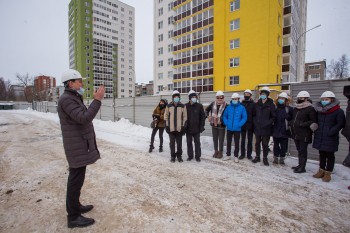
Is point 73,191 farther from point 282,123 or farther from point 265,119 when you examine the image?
point 282,123

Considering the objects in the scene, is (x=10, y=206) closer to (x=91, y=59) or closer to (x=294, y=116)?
(x=294, y=116)

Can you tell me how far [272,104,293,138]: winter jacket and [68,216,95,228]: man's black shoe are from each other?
5.30 meters

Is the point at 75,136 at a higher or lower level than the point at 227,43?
lower

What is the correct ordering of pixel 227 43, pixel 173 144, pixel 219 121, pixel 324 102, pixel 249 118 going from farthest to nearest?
pixel 227 43 → pixel 219 121 → pixel 249 118 → pixel 173 144 → pixel 324 102

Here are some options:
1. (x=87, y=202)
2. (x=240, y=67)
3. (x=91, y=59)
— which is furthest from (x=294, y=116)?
(x=91, y=59)

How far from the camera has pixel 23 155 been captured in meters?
6.75

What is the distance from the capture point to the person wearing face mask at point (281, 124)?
5.97m

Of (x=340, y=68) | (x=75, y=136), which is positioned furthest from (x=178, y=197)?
(x=340, y=68)

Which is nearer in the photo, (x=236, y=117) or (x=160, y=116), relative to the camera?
(x=236, y=117)

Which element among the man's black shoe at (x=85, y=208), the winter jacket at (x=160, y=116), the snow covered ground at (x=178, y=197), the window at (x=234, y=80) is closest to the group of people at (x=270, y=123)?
the snow covered ground at (x=178, y=197)

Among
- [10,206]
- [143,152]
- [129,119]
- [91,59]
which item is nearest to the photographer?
[10,206]

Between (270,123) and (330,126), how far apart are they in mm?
1489

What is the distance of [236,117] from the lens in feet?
21.1

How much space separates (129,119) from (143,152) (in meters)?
8.80
